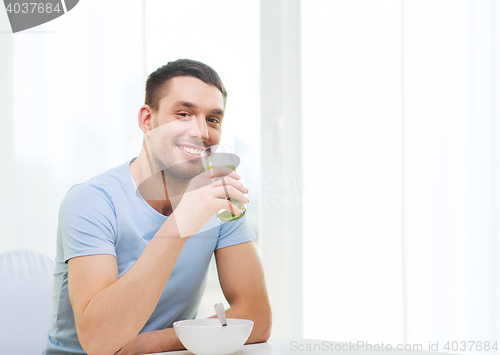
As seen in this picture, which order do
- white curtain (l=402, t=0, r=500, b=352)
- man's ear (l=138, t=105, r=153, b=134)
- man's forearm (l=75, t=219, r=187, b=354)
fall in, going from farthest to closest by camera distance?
white curtain (l=402, t=0, r=500, b=352) → man's ear (l=138, t=105, r=153, b=134) → man's forearm (l=75, t=219, r=187, b=354)

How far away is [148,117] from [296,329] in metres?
0.97

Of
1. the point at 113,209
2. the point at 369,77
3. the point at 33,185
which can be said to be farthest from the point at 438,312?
the point at 33,185

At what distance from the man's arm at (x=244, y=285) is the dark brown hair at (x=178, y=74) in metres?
0.39

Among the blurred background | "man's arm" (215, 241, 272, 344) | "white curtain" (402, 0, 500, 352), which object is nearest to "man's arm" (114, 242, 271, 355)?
"man's arm" (215, 241, 272, 344)

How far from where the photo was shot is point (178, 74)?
3.51ft

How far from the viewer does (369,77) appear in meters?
1.56

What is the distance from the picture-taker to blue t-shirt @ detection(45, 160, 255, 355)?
85 centimetres

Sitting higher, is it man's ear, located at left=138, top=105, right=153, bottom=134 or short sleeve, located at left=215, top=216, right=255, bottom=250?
man's ear, located at left=138, top=105, right=153, bottom=134

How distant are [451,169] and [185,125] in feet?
2.77

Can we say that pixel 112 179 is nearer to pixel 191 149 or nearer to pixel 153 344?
pixel 191 149

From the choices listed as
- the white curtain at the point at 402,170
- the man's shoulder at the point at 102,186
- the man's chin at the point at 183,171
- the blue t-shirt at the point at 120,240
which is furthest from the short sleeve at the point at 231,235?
the white curtain at the point at 402,170

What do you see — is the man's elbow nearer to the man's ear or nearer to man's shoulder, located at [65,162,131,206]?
man's shoulder, located at [65,162,131,206]

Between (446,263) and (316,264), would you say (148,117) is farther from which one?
(446,263)

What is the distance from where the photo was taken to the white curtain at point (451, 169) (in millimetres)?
1304
